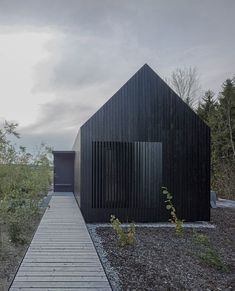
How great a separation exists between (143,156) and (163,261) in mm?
3939

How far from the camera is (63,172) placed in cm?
1830

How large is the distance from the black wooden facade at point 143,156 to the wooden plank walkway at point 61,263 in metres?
1.41

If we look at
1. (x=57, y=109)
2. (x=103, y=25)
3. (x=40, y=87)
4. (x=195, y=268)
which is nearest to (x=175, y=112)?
(x=103, y=25)

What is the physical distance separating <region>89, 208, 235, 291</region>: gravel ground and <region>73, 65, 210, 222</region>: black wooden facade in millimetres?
1072

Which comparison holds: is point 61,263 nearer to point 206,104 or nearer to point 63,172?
point 63,172

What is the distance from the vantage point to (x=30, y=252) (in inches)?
207

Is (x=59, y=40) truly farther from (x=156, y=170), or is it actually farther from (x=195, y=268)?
(x=195, y=268)

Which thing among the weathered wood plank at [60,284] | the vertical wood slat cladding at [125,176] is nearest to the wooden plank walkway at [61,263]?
the weathered wood plank at [60,284]

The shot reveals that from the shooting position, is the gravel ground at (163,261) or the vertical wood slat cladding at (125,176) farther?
the vertical wood slat cladding at (125,176)

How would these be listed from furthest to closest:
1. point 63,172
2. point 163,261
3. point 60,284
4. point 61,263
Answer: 1. point 63,172
2. point 163,261
3. point 61,263
4. point 60,284

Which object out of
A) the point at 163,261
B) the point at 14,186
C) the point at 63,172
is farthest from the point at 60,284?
the point at 63,172

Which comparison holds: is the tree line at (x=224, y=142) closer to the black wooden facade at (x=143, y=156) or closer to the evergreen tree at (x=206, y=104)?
the evergreen tree at (x=206, y=104)

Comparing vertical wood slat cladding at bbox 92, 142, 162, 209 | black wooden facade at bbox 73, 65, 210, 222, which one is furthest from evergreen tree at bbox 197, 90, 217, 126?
vertical wood slat cladding at bbox 92, 142, 162, 209

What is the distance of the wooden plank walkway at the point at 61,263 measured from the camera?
12.6 feet
